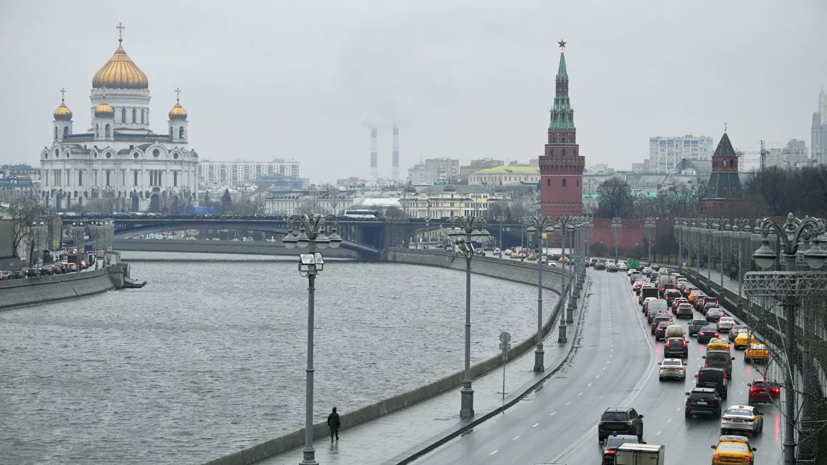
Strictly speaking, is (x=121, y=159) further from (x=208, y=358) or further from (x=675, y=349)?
(x=675, y=349)

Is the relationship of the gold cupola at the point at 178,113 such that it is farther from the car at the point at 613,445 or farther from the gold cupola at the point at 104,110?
the car at the point at 613,445

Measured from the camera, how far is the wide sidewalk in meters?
22.5

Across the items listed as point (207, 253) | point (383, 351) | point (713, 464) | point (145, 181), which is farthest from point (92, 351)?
point (145, 181)

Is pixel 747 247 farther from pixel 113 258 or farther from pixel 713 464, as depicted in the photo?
pixel 113 258

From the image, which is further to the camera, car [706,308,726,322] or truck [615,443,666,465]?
car [706,308,726,322]

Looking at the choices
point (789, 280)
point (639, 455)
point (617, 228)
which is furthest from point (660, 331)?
point (617, 228)

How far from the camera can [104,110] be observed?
17575cm

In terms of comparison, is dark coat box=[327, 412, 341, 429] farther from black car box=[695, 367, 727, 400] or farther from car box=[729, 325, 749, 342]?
car box=[729, 325, 749, 342]

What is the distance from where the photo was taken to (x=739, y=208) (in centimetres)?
9812

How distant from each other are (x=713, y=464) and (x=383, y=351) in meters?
27.2

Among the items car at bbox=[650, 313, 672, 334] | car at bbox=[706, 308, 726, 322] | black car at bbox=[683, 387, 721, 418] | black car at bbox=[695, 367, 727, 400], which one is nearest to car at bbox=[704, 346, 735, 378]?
black car at bbox=[695, 367, 727, 400]

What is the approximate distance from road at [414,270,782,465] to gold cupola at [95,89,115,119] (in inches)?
5620

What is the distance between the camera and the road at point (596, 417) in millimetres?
22203

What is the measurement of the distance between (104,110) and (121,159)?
715cm
